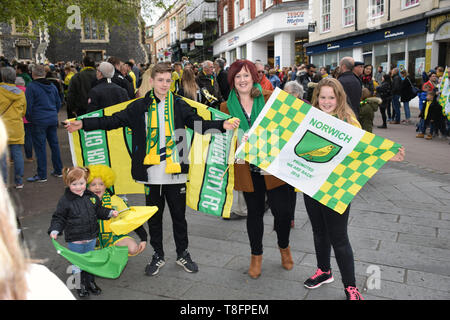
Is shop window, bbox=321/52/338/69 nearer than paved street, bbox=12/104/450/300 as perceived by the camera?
No

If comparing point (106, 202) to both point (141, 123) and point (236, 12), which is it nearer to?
point (141, 123)

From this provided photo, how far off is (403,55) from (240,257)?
16590 mm

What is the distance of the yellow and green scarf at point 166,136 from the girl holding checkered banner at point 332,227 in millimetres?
1245

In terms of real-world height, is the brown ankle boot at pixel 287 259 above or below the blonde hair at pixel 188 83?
below

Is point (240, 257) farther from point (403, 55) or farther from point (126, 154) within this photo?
point (403, 55)

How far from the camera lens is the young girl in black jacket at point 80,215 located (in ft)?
10.6

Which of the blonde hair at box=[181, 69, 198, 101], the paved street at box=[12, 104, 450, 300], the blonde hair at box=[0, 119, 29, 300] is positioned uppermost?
the blonde hair at box=[181, 69, 198, 101]

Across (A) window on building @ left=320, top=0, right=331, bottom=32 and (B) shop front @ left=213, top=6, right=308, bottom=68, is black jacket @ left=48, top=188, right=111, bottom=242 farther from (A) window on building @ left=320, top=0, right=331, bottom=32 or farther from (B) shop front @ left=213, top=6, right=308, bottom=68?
(B) shop front @ left=213, top=6, right=308, bottom=68

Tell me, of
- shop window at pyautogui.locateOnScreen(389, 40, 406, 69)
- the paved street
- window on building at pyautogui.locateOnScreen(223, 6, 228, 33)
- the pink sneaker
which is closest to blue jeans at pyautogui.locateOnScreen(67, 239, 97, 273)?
the paved street

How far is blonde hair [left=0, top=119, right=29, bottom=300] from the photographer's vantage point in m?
0.83

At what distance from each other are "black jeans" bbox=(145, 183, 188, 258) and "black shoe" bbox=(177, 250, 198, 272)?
5cm

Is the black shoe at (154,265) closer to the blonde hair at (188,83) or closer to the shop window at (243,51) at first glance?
the blonde hair at (188,83)

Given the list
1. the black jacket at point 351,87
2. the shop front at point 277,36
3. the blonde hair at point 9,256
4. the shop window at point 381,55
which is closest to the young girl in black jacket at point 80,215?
the blonde hair at point 9,256
